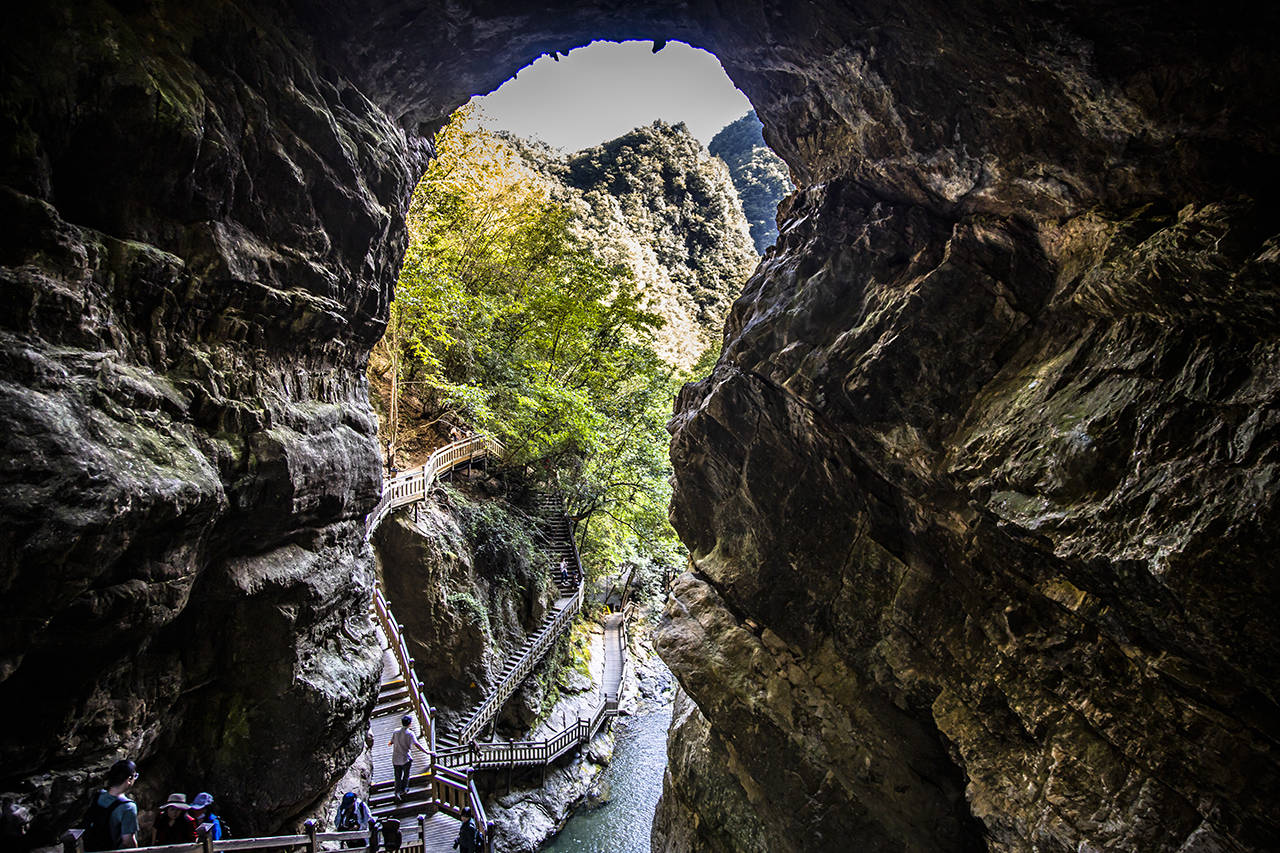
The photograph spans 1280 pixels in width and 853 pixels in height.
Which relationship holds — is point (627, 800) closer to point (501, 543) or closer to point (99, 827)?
point (501, 543)

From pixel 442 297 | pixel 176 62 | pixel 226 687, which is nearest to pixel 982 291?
pixel 176 62

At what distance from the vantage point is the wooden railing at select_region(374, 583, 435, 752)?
43.5 ft

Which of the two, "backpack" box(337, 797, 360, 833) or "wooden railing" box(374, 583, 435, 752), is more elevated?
"wooden railing" box(374, 583, 435, 752)

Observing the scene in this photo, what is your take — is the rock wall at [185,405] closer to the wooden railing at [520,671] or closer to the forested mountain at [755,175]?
the wooden railing at [520,671]

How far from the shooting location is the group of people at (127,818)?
5.73m

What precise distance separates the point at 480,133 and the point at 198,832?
24.3 meters

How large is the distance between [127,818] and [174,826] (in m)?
1.14

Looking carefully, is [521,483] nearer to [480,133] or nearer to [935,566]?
[480,133]

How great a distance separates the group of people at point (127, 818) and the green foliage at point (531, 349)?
12.3m

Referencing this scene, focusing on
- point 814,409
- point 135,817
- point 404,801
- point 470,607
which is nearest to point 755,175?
point 470,607

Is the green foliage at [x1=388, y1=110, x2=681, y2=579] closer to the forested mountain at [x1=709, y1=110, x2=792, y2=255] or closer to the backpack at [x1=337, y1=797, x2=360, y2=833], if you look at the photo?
the backpack at [x1=337, y1=797, x2=360, y2=833]

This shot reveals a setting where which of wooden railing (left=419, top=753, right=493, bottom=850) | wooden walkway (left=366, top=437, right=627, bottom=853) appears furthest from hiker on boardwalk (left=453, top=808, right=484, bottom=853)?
wooden railing (left=419, top=753, right=493, bottom=850)

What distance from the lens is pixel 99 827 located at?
Answer: 19.0 ft

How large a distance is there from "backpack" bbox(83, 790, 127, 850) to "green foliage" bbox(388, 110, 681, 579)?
13.2 m
